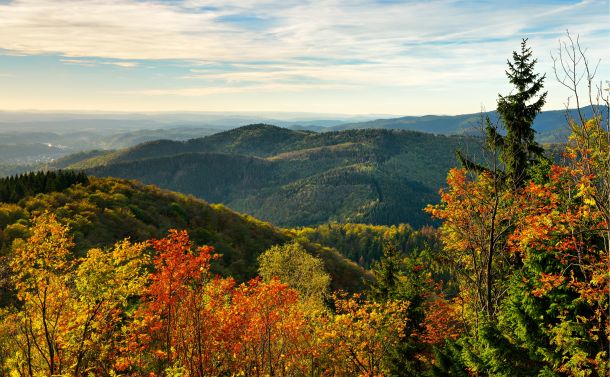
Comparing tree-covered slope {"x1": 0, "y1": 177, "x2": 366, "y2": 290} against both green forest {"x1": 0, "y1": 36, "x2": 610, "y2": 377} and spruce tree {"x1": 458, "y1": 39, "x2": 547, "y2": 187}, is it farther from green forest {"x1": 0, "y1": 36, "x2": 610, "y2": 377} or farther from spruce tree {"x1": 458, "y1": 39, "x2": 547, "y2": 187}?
spruce tree {"x1": 458, "y1": 39, "x2": 547, "y2": 187}

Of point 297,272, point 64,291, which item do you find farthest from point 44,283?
point 297,272

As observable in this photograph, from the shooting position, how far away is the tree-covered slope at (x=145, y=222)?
168 ft

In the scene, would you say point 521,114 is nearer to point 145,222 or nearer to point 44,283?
point 44,283

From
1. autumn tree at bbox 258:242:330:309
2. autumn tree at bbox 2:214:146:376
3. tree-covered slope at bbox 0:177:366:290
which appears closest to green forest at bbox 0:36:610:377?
autumn tree at bbox 2:214:146:376

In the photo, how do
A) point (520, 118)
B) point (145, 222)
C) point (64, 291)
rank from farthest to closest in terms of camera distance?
point (145, 222) < point (520, 118) < point (64, 291)

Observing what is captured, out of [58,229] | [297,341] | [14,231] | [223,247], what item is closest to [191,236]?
[223,247]

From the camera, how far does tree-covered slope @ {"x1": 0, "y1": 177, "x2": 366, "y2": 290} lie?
51344 mm

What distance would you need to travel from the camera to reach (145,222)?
65.4 m

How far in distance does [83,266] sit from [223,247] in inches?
2053

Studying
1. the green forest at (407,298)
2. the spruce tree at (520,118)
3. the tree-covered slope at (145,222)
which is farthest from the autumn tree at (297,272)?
the spruce tree at (520,118)

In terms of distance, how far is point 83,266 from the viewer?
603 inches

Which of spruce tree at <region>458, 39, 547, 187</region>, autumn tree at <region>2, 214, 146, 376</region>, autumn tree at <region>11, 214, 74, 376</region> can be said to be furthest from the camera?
spruce tree at <region>458, 39, 547, 187</region>

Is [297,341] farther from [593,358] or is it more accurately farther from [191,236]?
[191,236]

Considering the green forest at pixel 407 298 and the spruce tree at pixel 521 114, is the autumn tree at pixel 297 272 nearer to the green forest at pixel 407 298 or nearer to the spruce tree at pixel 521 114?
the green forest at pixel 407 298
